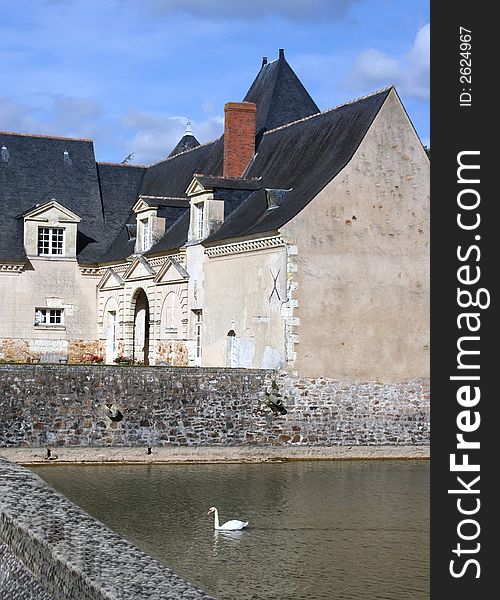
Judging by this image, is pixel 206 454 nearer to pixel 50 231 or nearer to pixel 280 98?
pixel 50 231

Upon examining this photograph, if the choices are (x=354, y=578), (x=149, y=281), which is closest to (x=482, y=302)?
(x=354, y=578)

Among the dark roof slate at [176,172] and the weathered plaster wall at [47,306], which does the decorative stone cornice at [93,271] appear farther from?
the dark roof slate at [176,172]

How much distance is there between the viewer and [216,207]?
1021 inches

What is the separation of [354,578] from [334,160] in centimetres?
1315

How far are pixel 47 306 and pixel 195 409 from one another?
11.5m

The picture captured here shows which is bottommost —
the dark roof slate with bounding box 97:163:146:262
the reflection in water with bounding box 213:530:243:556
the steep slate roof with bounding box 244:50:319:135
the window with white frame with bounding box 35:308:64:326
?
the reflection in water with bounding box 213:530:243:556

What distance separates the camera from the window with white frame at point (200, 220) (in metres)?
26.3

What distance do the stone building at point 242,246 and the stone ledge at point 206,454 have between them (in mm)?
1568

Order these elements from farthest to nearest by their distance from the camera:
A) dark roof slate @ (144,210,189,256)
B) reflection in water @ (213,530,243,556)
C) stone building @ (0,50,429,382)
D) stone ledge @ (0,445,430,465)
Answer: dark roof slate @ (144,210,189,256), stone building @ (0,50,429,382), stone ledge @ (0,445,430,465), reflection in water @ (213,530,243,556)

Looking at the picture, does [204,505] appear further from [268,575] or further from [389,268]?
[389,268]

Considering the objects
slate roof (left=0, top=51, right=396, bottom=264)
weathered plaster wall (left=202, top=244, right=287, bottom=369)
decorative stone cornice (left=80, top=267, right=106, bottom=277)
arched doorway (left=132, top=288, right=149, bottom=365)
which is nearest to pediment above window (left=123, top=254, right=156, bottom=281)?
slate roof (left=0, top=51, right=396, bottom=264)

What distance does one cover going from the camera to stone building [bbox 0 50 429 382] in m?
22.5

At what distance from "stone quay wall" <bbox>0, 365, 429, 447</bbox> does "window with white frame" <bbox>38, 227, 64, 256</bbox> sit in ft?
37.5

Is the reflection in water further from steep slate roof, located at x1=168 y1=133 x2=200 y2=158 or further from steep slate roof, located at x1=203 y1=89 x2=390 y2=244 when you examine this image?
Answer: steep slate roof, located at x1=168 y1=133 x2=200 y2=158
